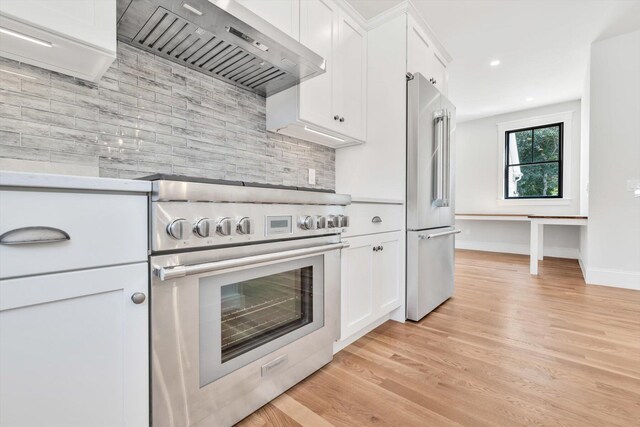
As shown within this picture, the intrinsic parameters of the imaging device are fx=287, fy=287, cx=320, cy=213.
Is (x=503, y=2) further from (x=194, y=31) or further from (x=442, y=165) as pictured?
(x=194, y=31)

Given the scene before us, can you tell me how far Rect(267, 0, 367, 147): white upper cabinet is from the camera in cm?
179

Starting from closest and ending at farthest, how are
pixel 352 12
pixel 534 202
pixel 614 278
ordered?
pixel 352 12, pixel 614 278, pixel 534 202

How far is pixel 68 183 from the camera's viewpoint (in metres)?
0.69

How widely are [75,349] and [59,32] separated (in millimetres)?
981

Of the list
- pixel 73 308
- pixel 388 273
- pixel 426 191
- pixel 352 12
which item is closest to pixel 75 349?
pixel 73 308

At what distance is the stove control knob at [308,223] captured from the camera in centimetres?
129

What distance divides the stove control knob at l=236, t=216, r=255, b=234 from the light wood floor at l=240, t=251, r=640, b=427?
0.76m

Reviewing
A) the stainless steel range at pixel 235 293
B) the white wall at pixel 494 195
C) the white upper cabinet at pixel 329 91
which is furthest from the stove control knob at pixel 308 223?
the white wall at pixel 494 195

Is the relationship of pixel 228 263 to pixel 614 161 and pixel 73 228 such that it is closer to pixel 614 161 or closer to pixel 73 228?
pixel 73 228

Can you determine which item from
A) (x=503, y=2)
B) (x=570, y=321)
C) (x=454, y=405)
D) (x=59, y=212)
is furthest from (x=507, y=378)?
(x=503, y=2)

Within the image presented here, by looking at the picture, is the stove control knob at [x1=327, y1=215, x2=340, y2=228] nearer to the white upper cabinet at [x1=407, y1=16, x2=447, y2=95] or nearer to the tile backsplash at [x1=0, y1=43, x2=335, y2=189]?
the tile backsplash at [x1=0, y1=43, x2=335, y2=189]

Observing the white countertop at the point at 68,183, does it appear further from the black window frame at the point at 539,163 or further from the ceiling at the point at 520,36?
the black window frame at the point at 539,163

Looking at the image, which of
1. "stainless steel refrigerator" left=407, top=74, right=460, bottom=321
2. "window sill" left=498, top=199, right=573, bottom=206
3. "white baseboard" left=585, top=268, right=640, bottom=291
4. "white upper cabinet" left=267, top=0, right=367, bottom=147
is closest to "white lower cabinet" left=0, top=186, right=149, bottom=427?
"white upper cabinet" left=267, top=0, right=367, bottom=147

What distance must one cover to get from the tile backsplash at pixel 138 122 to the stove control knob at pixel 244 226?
0.70 metres
